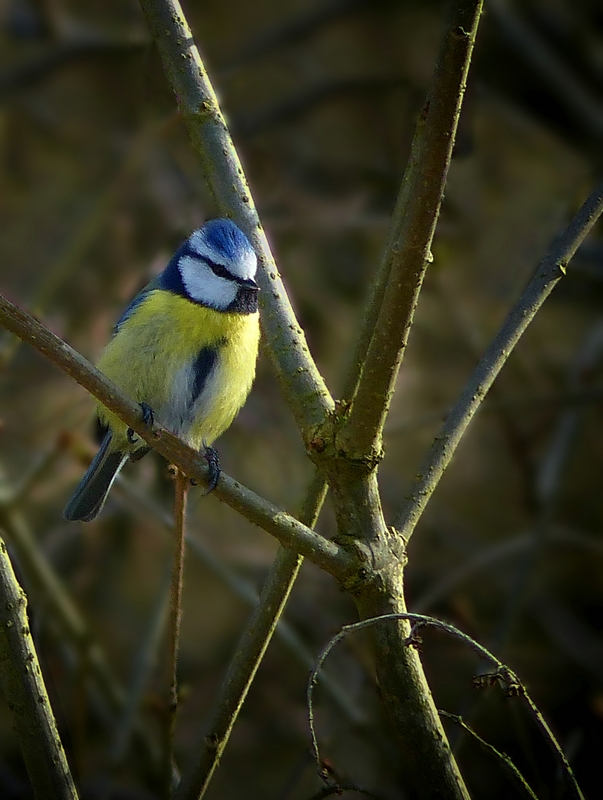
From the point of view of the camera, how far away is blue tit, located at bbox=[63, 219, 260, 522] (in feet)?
6.93

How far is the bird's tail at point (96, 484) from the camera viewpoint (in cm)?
223

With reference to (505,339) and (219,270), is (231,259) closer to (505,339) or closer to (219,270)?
(219,270)

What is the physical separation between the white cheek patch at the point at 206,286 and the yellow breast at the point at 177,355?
0.03 m

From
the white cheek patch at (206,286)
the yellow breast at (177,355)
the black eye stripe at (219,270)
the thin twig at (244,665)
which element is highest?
the black eye stripe at (219,270)

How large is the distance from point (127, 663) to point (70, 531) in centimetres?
84

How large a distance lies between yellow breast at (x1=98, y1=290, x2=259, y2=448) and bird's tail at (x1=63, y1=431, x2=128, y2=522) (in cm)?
15

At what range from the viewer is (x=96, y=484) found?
229 centimetres

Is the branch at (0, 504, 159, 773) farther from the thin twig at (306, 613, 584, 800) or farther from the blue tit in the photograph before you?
the thin twig at (306, 613, 584, 800)

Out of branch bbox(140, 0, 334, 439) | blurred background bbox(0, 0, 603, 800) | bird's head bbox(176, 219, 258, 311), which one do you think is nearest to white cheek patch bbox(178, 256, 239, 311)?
bird's head bbox(176, 219, 258, 311)

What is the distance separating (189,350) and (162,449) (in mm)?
689

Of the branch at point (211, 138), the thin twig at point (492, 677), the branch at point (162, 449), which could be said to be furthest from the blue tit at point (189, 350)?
the thin twig at point (492, 677)

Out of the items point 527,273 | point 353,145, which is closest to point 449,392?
point 527,273

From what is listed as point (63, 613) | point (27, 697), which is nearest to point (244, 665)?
point (27, 697)

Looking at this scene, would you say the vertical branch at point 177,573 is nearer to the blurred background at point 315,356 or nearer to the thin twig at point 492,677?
the thin twig at point 492,677
